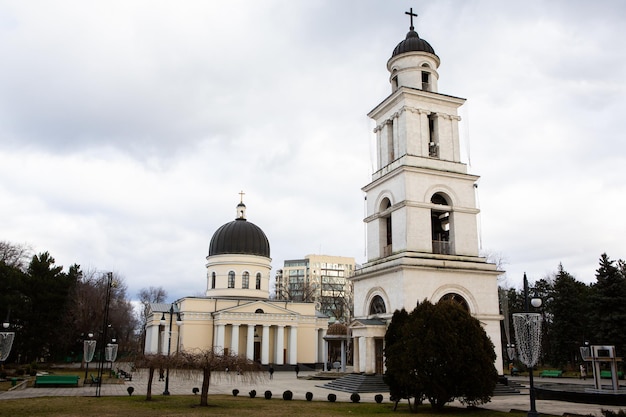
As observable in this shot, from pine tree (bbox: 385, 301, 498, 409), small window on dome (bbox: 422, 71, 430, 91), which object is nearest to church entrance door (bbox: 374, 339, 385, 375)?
pine tree (bbox: 385, 301, 498, 409)

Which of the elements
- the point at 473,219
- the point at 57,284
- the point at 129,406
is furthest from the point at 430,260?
the point at 57,284

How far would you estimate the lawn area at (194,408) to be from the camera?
1706 cm

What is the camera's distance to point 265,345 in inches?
1935

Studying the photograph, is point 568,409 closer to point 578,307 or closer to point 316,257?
point 578,307

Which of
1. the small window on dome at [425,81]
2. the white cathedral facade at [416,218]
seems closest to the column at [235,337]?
the white cathedral facade at [416,218]

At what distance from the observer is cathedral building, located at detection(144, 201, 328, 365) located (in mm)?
48875

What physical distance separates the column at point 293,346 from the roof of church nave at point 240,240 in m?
8.49

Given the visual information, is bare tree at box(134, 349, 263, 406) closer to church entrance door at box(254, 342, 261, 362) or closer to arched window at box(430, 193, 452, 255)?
arched window at box(430, 193, 452, 255)

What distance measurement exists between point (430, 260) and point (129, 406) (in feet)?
51.5

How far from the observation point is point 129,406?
1948 centimetres

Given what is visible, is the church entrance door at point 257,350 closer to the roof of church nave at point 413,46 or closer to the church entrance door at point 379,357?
the church entrance door at point 379,357

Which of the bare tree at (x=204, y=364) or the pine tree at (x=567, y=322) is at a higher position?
the pine tree at (x=567, y=322)

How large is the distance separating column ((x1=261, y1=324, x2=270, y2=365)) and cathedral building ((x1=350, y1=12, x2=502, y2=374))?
2068 centimetres

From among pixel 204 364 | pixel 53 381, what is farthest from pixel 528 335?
pixel 53 381
